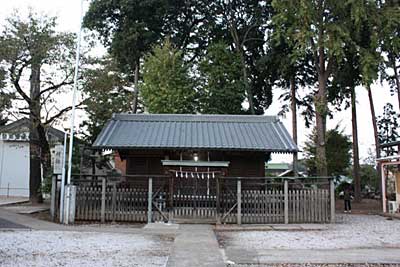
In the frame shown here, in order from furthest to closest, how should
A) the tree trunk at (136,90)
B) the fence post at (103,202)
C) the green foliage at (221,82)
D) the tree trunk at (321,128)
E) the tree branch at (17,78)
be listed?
the green foliage at (221,82) < the tree trunk at (136,90) < the tree trunk at (321,128) < the tree branch at (17,78) < the fence post at (103,202)

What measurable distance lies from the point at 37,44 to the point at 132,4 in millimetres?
11402

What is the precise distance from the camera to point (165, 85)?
96.0 feet

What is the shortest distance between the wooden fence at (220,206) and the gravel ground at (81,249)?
3.31 metres

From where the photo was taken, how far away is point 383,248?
1014 cm

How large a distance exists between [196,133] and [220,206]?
204 inches

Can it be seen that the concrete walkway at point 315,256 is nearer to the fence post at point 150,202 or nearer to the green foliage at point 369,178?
the fence post at point 150,202

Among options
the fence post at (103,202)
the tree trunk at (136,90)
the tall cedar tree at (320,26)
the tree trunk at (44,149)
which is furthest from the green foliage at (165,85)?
the fence post at (103,202)

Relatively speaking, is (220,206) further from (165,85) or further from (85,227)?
(165,85)

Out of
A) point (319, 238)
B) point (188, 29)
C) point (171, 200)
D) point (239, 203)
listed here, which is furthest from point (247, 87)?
point (319, 238)

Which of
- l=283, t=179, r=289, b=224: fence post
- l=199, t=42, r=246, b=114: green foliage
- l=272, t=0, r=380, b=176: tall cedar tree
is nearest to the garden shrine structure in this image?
l=283, t=179, r=289, b=224: fence post

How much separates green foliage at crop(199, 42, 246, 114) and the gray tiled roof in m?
7.65

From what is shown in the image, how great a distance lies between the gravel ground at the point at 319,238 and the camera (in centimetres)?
1064

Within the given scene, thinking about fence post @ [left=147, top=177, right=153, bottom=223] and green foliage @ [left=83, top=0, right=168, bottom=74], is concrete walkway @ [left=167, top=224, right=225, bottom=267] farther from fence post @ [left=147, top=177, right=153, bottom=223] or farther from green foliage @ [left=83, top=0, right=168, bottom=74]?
green foliage @ [left=83, top=0, right=168, bottom=74]

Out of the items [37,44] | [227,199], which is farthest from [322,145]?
[37,44]
